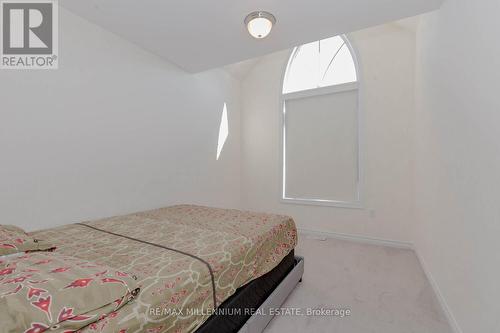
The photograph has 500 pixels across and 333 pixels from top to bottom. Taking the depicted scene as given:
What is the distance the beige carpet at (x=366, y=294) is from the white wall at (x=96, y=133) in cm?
202

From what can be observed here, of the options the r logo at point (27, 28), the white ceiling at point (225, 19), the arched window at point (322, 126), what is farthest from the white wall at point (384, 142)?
the r logo at point (27, 28)

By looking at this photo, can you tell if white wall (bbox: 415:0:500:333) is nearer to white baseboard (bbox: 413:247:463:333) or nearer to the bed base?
white baseboard (bbox: 413:247:463:333)

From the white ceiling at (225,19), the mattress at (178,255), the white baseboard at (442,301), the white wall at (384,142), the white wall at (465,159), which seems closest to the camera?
the mattress at (178,255)

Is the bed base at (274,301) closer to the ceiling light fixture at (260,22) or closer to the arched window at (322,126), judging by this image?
Result: the arched window at (322,126)

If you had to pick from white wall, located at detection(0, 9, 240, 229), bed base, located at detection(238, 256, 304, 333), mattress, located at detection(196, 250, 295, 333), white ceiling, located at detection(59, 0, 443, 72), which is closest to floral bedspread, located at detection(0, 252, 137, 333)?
mattress, located at detection(196, 250, 295, 333)

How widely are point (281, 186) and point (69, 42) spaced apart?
134 inches

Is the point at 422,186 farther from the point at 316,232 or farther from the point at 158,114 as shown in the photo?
the point at 158,114

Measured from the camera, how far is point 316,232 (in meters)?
3.79

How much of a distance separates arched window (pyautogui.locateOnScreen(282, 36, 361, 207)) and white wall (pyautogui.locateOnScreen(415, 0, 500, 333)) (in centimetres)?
121

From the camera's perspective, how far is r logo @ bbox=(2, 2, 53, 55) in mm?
1882

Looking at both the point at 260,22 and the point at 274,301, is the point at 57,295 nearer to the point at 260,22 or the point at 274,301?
the point at 274,301

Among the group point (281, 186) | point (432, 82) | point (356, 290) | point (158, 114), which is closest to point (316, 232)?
point (281, 186)

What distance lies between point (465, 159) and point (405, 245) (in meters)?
2.09

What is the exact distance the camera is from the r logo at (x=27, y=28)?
188 centimetres
